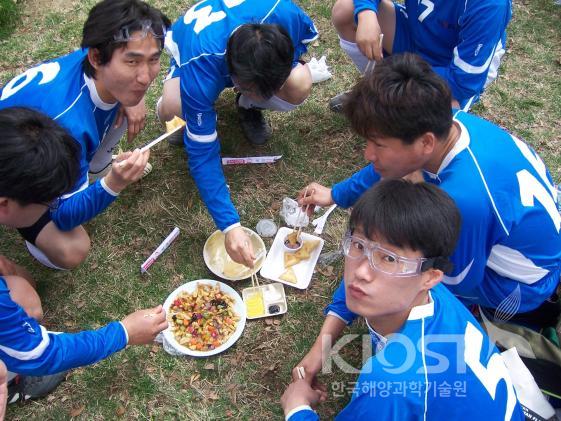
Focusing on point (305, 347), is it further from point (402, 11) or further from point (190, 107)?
point (402, 11)

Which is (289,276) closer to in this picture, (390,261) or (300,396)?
(300,396)

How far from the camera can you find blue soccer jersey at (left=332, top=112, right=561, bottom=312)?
2.38m

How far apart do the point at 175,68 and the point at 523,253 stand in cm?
290

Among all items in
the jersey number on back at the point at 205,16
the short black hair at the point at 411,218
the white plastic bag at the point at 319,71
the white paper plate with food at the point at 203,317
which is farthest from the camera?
the white plastic bag at the point at 319,71

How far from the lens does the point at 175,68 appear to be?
3951 millimetres

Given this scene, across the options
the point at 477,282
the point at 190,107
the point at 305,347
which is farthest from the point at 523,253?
the point at 190,107

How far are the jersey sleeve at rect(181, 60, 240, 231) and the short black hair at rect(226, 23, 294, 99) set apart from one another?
32cm

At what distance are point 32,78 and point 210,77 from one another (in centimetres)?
109

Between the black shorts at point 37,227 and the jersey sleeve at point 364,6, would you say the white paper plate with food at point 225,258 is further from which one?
the jersey sleeve at point 364,6

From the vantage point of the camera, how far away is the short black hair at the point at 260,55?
2877mm

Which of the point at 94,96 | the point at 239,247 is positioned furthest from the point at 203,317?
the point at 94,96

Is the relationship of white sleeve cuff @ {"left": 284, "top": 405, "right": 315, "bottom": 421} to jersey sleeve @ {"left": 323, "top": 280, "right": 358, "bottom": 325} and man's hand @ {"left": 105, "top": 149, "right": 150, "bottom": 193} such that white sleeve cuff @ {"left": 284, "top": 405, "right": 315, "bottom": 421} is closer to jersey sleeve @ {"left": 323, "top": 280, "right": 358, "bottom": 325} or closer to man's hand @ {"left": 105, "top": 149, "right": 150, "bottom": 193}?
jersey sleeve @ {"left": 323, "top": 280, "right": 358, "bottom": 325}

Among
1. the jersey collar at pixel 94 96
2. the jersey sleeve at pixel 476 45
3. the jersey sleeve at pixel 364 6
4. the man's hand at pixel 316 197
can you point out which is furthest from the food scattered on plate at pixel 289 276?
the jersey sleeve at pixel 364 6

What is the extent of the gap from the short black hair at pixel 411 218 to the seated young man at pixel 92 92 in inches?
58.2
